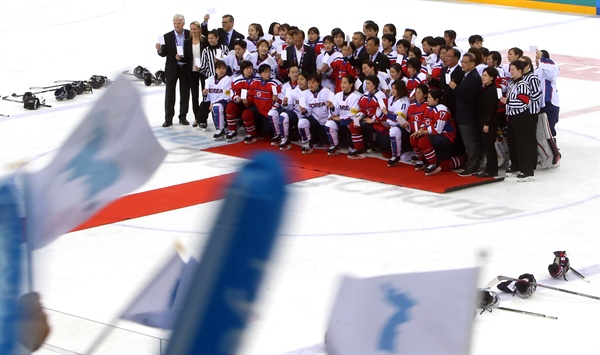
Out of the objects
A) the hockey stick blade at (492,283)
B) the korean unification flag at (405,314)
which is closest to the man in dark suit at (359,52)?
the hockey stick blade at (492,283)

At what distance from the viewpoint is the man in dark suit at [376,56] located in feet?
47.2

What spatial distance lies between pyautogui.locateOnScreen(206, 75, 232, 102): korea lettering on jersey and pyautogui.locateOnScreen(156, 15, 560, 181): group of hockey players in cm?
1

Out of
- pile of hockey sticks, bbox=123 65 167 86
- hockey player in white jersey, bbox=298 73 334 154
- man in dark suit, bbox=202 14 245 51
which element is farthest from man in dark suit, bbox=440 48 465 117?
pile of hockey sticks, bbox=123 65 167 86

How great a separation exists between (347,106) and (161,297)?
11141mm

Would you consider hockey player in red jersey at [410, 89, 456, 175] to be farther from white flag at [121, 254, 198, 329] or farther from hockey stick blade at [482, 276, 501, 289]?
white flag at [121, 254, 198, 329]

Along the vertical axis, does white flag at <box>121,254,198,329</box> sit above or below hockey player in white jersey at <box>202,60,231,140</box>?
above

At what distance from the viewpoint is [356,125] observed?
13102mm

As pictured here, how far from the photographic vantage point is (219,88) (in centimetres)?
1425

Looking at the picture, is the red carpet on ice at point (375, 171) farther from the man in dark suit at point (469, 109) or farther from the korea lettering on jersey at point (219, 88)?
the korea lettering on jersey at point (219, 88)

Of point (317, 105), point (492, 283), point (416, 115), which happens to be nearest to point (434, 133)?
point (416, 115)

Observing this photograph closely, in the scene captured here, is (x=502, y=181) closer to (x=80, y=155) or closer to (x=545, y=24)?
(x=80, y=155)

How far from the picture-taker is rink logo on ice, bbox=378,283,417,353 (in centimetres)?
224

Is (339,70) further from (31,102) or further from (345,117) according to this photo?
(31,102)

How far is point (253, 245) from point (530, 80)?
10.7m
